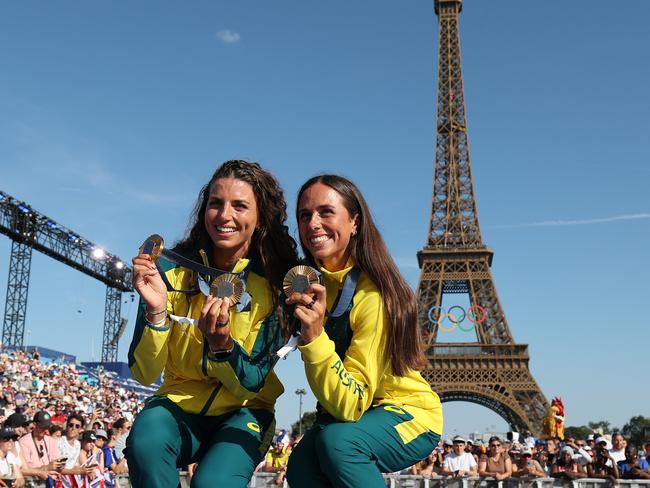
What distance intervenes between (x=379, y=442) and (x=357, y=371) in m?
0.27

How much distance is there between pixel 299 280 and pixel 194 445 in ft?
2.84

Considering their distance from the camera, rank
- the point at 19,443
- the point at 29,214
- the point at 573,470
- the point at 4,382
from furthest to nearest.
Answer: the point at 29,214, the point at 4,382, the point at 573,470, the point at 19,443

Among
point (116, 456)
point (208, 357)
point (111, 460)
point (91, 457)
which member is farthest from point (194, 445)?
point (116, 456)

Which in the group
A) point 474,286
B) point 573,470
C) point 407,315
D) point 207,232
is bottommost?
point 573,470

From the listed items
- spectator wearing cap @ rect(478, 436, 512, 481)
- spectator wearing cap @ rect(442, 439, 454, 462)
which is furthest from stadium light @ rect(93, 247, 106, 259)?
spectator wearing cap @ rect(478, 436, 512, 481)

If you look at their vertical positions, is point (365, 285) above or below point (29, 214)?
below

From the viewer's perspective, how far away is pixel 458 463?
35.4ft

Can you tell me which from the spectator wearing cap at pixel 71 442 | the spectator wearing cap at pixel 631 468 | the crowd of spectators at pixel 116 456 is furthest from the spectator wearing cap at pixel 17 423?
the spectator wearing cap at pixel 631 468

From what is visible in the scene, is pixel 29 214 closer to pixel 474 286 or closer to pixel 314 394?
pixel 474 286

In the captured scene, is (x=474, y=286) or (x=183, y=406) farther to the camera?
(x=474, y=286)

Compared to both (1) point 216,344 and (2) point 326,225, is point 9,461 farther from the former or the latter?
(2) point 326,225

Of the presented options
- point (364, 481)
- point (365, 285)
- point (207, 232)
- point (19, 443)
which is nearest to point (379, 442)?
point (364, 481)

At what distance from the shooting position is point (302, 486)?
2531mm

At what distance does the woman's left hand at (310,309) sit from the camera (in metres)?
2.29
